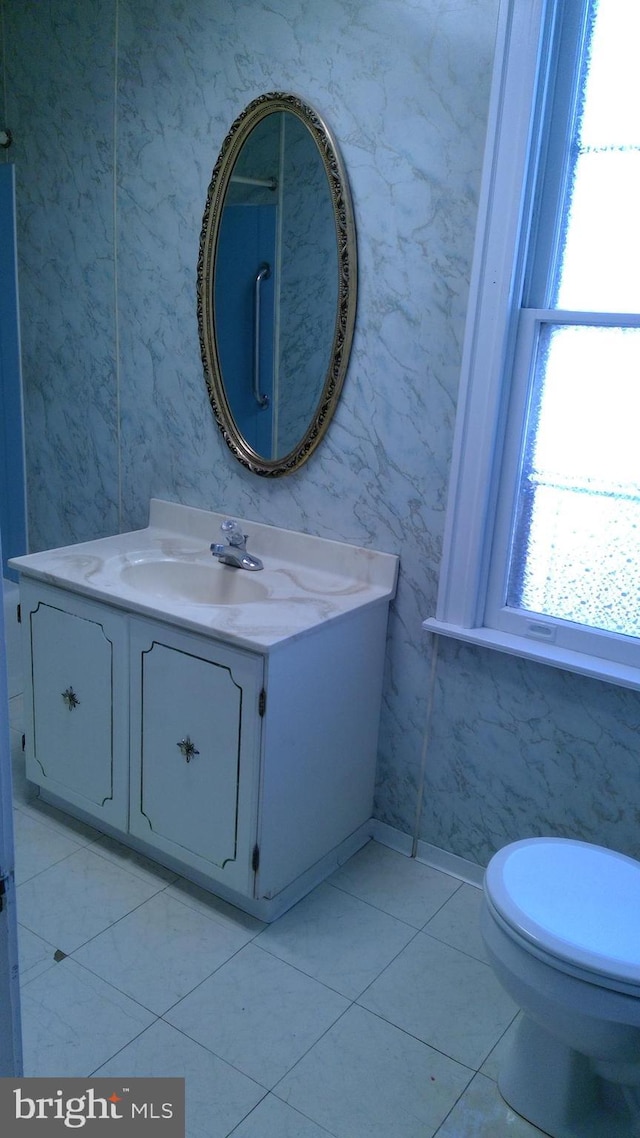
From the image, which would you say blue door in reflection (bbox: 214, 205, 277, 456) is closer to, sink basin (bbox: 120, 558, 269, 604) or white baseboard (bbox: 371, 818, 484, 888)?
sink basin (bbox: 120, 558, 269, 604)

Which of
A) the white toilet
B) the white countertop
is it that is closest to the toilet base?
the white toilet

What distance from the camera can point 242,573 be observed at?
236 cm

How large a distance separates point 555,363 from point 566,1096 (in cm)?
145

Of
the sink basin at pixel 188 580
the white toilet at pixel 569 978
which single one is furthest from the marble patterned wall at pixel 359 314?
the white toilet at pixel 569 978

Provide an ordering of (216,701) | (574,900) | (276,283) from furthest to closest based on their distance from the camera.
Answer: (276,283) < (216,701) < (574,900)

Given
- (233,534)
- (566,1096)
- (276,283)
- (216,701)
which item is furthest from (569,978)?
(276,283)

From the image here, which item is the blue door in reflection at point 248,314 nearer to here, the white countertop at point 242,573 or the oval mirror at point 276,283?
the oval mirror at point 276,283

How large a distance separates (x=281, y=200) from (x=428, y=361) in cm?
58

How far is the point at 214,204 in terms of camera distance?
2.36 metres

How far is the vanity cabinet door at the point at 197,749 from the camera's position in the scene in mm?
1974

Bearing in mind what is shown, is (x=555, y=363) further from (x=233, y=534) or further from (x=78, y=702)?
(x=78, y=702)

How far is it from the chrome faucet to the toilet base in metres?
1.26

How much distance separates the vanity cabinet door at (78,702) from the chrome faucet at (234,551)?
36 cm

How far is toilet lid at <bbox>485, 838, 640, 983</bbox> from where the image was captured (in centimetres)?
143
